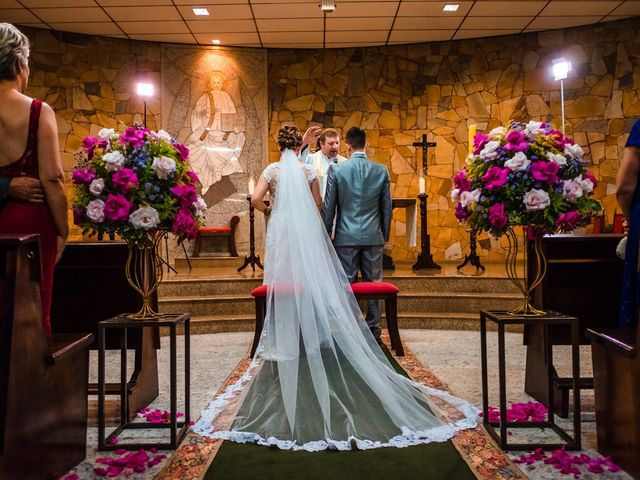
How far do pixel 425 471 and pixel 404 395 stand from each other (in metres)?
0.65

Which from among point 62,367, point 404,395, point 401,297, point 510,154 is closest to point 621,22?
point 401,297

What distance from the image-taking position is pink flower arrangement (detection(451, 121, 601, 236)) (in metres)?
2.62

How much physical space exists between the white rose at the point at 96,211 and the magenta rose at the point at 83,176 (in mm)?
124

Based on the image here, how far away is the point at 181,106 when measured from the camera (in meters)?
9.01

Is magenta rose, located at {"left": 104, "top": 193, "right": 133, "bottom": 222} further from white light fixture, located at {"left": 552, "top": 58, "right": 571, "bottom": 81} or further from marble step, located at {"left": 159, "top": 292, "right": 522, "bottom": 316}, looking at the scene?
white light fixture, located at {"left": 552, "top": 58, "right": 571, "bottom": 81}

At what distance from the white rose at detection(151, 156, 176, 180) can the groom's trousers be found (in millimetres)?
2237

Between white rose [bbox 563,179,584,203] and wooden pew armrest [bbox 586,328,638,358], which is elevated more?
white rose [bbox 563,179,584,203]

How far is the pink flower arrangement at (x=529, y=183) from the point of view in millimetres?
2617

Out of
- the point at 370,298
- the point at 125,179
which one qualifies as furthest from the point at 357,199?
the point at 125,179

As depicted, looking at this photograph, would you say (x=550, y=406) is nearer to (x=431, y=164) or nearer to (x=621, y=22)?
(x=431, y=164)

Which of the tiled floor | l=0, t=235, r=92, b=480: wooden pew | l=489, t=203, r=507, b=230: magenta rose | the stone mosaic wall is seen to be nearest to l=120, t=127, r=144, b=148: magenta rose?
l=0, t=235, r=92, b=480: wooden pew

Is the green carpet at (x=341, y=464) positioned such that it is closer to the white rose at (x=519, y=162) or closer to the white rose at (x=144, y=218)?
the white rose at (x=144, y=218)

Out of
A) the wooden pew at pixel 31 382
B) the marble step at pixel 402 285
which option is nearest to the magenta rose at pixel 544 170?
the wooden pew at pixel 31 382

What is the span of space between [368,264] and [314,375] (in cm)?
195
